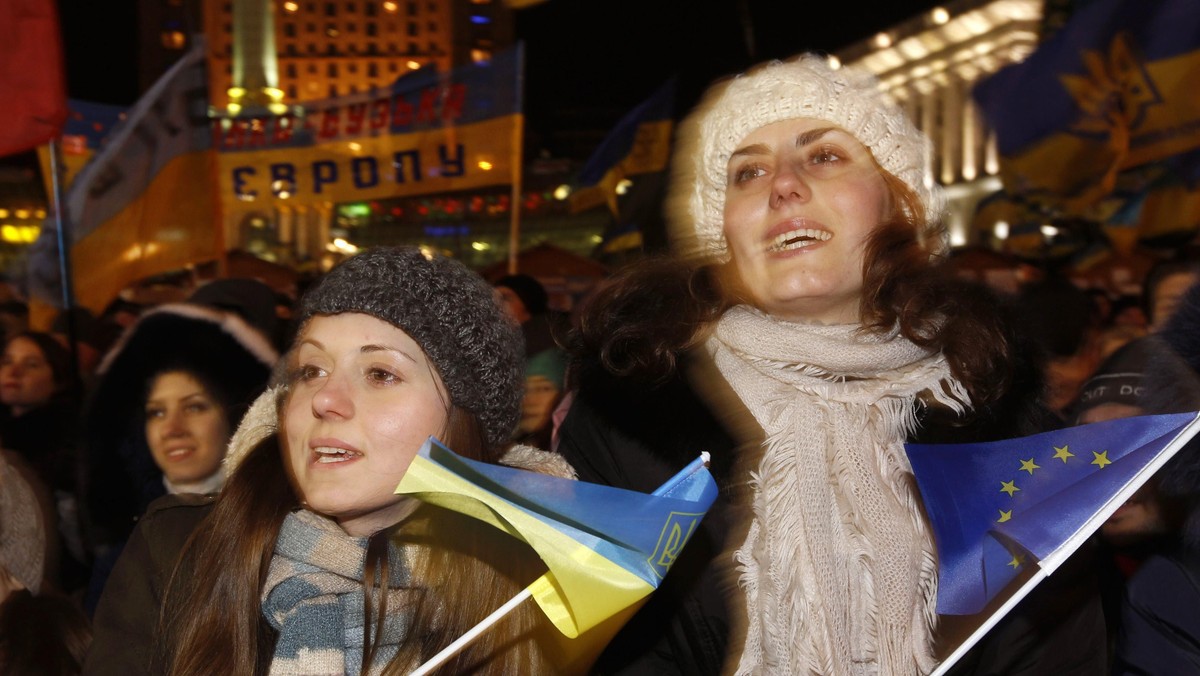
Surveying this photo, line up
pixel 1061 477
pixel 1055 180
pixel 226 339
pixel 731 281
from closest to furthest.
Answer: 1. pixel 1061 477
2. pixel 731 281
3. pixel 226 339
4. pixel 1055 180

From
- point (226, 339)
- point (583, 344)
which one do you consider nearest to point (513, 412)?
point (583, 344)

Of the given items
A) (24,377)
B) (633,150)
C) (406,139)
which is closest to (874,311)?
(24,377)

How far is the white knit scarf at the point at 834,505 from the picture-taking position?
2.10 m

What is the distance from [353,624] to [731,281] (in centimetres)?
106

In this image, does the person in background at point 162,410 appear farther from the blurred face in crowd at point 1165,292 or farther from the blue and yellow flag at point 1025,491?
the blurred face in crowd at point 1165,292

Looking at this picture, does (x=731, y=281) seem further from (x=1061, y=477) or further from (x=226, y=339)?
(x=226, y=339)

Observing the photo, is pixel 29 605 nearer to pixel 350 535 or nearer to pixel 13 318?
pixel 350 535

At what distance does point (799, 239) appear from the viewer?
2.30 meters

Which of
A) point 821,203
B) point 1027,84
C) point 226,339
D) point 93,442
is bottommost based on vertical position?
point 93,442

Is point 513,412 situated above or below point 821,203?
below

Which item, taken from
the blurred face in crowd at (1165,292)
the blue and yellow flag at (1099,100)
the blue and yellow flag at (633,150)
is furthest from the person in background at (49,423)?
the blue and yellow flag at (1099,100)

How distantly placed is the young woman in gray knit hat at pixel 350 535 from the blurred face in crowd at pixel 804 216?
22.6 inches

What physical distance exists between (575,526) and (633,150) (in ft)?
22.8

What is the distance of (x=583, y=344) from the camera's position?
2.47m
